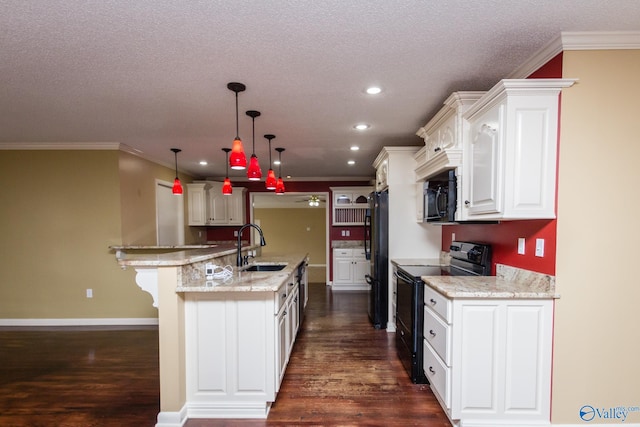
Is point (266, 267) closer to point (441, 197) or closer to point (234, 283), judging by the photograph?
point (234, 283)

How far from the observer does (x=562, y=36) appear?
63.3 inches

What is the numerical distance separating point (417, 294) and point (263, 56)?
2.07 metres

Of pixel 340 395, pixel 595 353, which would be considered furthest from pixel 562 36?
pixel 340 395

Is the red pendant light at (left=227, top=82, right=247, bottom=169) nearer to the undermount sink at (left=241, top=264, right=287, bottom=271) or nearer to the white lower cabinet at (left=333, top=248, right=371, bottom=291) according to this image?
the undermount sink at (left=241, top=264, right=287, bottom=271)

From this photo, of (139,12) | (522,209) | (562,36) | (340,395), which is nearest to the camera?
(139,12)

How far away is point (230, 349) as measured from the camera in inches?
79.4

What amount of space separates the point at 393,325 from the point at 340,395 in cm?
152

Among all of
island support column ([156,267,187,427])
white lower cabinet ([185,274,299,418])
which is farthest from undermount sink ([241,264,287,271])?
island support column ([156,267,187,427])

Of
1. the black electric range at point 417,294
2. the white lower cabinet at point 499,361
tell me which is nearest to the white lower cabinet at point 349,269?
the black electric range at point 417,294

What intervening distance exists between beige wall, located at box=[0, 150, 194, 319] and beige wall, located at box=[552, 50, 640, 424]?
4.63m

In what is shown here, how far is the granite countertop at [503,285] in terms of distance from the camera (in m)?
1.73

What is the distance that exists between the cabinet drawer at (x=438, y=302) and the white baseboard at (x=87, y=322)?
3557 millimetres

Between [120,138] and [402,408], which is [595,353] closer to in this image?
[402,408]

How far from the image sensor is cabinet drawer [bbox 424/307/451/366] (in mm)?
1834
